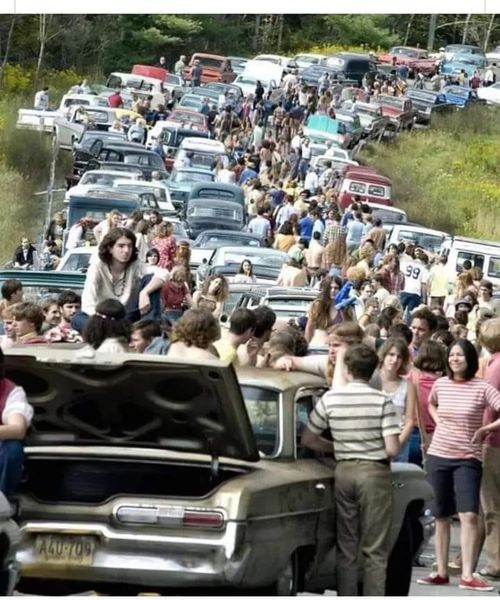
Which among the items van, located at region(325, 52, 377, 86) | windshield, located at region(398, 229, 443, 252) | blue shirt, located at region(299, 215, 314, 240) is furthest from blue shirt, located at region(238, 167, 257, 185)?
van, located at region(325, 52, 377, 86)

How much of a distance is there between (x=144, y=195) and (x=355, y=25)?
25.6ft

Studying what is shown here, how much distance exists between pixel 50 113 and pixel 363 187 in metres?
7.67

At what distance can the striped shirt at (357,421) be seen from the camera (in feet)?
38.9

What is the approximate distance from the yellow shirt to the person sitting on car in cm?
309

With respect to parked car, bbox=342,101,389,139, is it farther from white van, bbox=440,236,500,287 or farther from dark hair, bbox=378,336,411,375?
dark hair, bbox=378,336,411,375

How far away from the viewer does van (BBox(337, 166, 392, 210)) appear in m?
48.5

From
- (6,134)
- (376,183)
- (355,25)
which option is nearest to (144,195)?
(6,134)

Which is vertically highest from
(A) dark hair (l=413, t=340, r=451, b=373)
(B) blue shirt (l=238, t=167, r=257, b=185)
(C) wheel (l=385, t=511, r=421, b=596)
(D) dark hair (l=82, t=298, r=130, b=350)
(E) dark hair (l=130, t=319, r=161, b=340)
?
(D) dark hair (l=82, t=298, r=130, b=350)

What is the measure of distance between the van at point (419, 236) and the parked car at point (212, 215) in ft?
9.53

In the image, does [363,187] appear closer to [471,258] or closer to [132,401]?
[471,258]

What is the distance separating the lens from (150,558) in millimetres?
10695

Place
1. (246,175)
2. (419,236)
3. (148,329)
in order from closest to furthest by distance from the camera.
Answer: (148,329), (419,236), (246,175)

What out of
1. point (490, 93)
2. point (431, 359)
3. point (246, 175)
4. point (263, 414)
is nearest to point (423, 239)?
point (246, 175)

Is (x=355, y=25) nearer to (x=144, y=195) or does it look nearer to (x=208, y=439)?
(x=144, y=195)
